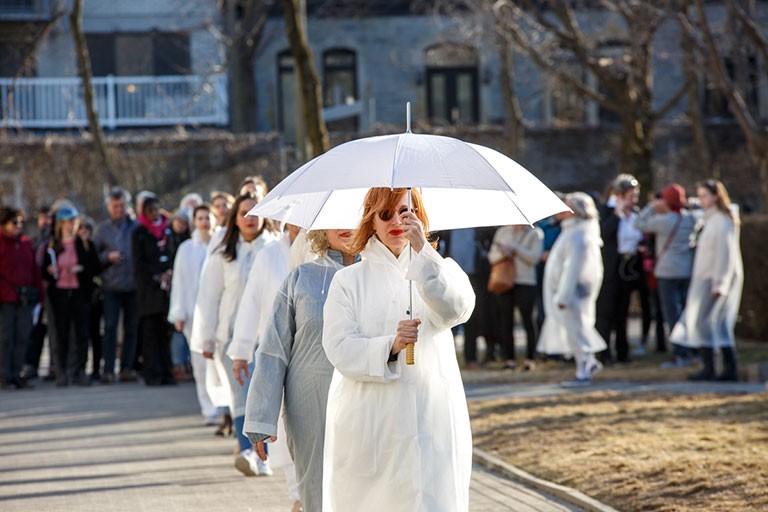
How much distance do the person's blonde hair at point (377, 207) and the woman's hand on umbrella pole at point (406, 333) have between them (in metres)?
0.49

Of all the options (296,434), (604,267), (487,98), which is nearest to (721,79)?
(604,267)

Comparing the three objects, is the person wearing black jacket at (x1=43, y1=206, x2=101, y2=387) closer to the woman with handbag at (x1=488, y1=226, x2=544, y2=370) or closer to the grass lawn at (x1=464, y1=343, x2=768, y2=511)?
the woman with handbag at (x1=488, y1=226, x2=544, y2=370)

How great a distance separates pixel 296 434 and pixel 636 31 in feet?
60.5

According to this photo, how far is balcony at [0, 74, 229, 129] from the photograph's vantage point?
120ft

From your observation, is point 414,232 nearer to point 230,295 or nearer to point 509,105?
point 230,295

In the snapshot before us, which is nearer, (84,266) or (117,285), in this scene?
(84,266)

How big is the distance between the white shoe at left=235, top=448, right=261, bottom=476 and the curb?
1.67m

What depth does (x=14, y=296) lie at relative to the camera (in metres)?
16.5

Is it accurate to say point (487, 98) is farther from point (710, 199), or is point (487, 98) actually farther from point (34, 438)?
point (34, 438)

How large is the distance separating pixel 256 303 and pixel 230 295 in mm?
1581

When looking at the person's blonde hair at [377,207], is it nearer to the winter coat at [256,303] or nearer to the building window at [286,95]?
the winter coat at [256,303]

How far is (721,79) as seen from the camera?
18984 mm

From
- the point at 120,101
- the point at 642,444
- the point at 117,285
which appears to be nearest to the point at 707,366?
the point at 642,444

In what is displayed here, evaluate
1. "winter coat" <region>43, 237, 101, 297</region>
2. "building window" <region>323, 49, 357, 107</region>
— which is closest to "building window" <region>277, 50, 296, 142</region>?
"building window" <region>323, 49, 357, 107</region>
